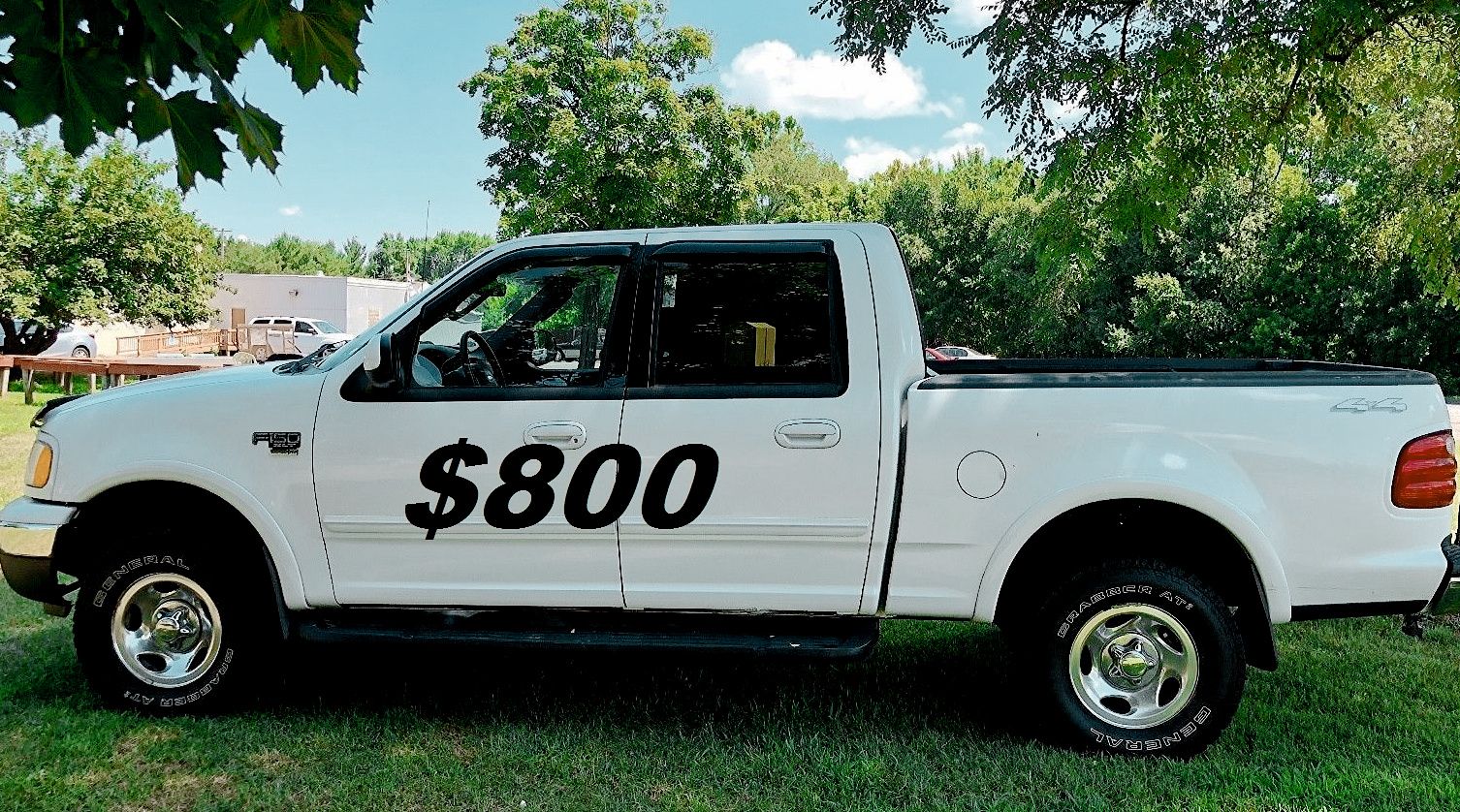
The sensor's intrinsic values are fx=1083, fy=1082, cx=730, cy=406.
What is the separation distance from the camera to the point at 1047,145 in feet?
31.7

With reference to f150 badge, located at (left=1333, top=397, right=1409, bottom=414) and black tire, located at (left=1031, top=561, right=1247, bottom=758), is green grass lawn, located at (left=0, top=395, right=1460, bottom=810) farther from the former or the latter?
f150 badge, located at (left=1333, top=397, right=1409, bottom=414)

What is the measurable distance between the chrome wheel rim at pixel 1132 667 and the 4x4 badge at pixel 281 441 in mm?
3173

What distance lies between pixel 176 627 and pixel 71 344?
86.4 ft

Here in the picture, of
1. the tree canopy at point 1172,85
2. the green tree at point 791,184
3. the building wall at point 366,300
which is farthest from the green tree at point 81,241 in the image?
the building wall at point 366,300

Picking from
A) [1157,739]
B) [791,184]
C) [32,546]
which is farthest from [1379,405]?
[791,184]

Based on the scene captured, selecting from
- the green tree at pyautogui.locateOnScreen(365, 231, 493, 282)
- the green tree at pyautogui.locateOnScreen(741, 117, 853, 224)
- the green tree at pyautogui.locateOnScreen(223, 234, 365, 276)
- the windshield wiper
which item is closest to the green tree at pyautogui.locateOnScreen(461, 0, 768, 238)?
the green tree at pyautogui.locateOnScreen(741, 117, 853, 224)

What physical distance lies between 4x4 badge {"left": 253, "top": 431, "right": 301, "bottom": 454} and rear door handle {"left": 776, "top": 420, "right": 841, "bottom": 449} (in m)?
1.94

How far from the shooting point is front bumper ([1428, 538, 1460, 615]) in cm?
405

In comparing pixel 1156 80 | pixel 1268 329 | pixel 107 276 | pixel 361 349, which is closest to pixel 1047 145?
pixel 1156 80

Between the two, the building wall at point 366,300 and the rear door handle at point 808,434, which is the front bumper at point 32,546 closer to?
the rear door handle at point 808,434

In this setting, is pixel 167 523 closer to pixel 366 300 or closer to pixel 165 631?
pixel 165 631

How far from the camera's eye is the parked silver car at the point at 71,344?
25906 mm

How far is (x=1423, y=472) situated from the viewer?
3965 mm

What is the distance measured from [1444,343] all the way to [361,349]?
123ft
